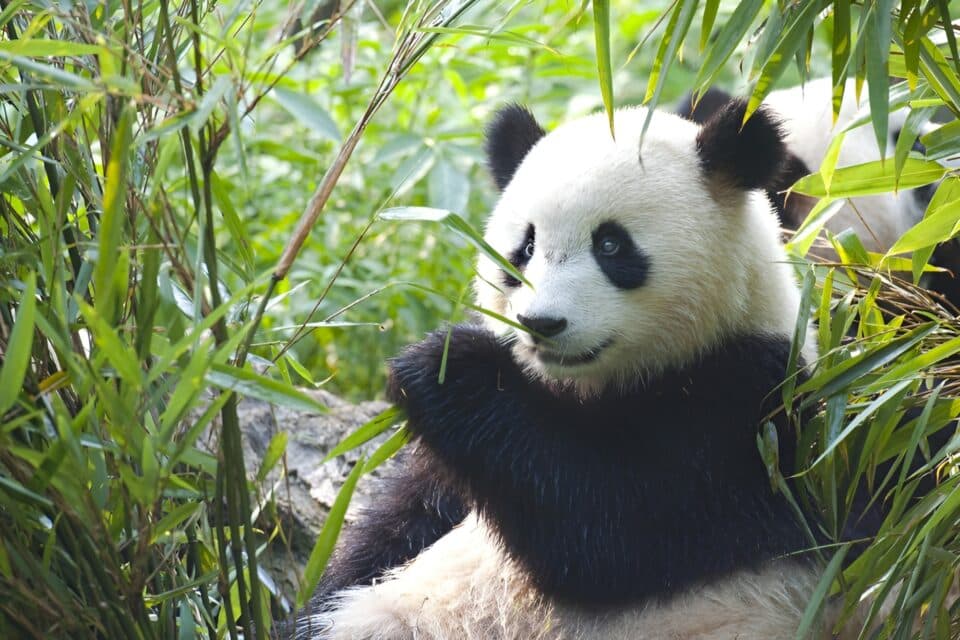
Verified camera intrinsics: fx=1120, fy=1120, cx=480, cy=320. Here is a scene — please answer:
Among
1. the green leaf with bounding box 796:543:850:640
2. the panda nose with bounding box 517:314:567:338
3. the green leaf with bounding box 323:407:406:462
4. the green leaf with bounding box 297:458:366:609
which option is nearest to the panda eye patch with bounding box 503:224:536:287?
→ the panda nose with bounding box 517:314:567:338

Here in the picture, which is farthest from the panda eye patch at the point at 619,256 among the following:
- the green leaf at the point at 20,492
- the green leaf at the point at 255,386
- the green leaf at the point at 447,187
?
the green leaf at the point at 447,187

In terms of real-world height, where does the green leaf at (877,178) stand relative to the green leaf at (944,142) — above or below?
below

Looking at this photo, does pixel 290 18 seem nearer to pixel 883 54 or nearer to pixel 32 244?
pixel 32 244

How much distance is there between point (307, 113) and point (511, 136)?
91 centimetres

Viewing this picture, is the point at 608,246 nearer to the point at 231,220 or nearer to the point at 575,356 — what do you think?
the point at 575,356

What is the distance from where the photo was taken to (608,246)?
2346 millimetres

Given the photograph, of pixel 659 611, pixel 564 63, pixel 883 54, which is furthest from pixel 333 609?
pixel 564 63

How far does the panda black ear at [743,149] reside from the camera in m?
2.38

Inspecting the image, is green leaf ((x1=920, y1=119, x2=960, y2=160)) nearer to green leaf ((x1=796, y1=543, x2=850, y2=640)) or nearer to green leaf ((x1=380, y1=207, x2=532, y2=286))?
green leaf ((x1=796, y1=543, x2=850, y2=640))

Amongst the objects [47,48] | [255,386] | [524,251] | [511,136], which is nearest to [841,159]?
[511,136]

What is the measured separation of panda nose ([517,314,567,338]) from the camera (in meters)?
2.15

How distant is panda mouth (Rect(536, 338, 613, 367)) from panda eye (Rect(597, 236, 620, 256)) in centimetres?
18

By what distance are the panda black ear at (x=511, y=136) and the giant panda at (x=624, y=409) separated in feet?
0.68

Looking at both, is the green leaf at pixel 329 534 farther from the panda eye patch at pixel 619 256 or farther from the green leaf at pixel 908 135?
the green leaf at pixel 908 135
